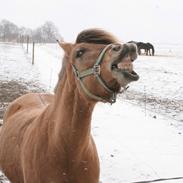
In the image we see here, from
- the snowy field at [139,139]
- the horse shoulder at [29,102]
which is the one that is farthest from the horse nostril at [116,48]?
the horse shoulder at [29,102]

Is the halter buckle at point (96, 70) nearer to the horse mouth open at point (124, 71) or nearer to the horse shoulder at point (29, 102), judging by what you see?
the horse mouth open at point (124, 71)

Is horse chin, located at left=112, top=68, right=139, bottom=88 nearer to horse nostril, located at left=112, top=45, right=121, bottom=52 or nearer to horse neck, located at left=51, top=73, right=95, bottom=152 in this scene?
horse nostril, located at left=112, top=45, right=121, bottom=52

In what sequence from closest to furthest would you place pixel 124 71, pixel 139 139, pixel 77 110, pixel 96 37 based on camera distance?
pixel 124 71 < pixel 96 37 < pixel 77 110 < pixel 139 139

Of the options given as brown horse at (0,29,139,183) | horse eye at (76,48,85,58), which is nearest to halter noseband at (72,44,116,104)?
brown horse at (0,29,139,183)

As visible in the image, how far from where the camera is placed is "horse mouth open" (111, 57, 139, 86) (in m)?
1.96

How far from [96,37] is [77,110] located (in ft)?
1.69

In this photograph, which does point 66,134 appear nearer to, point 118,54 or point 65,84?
point 65,84

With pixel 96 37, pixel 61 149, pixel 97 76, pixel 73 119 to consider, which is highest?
pixel 96 37

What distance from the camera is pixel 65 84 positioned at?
2.68m

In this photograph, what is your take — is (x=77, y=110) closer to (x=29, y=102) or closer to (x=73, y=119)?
(x=73, y=119)

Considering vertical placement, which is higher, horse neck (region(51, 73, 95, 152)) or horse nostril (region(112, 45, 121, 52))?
horse nostril (region(112, 45, 121, 52))

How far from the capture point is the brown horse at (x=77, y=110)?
2.10 meters

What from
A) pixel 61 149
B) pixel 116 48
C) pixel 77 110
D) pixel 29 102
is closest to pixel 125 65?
pixel 116 48

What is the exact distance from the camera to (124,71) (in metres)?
1.96
